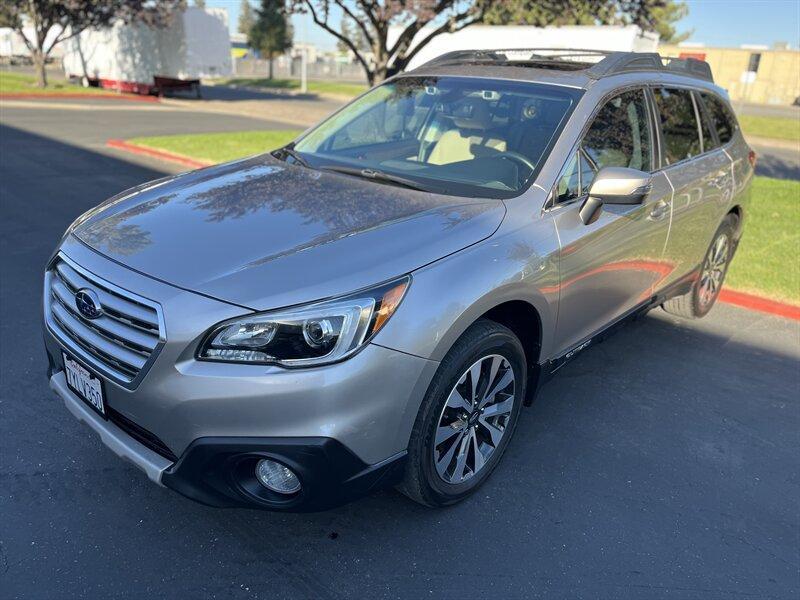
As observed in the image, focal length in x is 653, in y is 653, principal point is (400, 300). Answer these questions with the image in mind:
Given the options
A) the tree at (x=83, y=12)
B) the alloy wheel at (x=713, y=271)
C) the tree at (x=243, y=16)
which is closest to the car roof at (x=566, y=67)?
the alloy wheel at (x=713, y=271)

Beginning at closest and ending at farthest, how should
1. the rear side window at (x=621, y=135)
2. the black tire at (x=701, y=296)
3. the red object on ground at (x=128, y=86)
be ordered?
the rear side window at (x=621, y=135) < the black tire at (x=701, y=296) < the red object on ground at (x=128, y=86)

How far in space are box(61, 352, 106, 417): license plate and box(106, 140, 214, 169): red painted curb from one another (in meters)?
8.47

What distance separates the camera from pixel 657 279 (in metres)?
4.15

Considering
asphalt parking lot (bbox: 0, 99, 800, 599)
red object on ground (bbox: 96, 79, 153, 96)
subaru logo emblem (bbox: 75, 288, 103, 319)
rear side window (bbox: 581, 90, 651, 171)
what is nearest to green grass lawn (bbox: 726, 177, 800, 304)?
asphalt parking lot (bbox: 0, 99, 800, 599)

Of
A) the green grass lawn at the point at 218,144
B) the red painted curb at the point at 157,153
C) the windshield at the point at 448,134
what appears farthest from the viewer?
the green grass lawn at the point at 218,144

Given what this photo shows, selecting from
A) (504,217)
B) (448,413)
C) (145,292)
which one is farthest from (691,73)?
(145,292)

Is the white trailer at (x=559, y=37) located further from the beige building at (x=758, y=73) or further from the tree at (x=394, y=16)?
the beige building at (x=758, y=73)

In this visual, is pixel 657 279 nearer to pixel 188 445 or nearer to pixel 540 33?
pixel 188 445

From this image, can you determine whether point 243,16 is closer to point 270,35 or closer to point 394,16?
point 270,35

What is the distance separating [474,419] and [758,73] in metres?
71.3

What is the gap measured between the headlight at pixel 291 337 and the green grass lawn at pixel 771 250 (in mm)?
5054

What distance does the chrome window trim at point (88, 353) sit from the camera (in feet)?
7.33

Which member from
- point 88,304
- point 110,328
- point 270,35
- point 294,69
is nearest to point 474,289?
point 110,328

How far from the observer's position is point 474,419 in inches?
111
